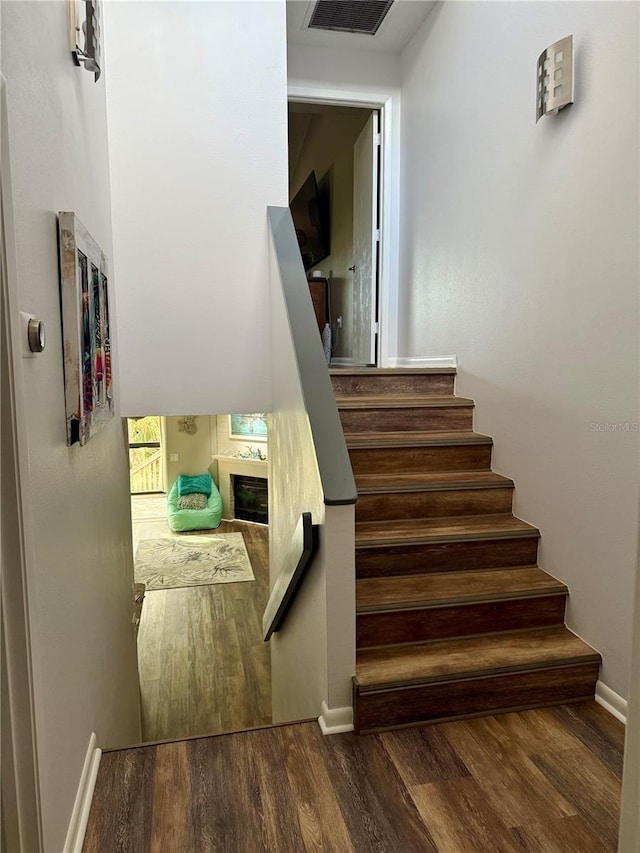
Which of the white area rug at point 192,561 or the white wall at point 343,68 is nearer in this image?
the white wall at point 343,68

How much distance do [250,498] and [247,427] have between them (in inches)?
48.6

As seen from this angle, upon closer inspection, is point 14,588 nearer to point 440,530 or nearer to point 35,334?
point 35,334

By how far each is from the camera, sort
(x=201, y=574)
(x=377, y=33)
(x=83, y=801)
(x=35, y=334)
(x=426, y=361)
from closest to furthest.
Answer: (x=35, y=334)
(x=83, y=801)
(x=426, y=361)
(x=377, y=33)
(x=201, y=574)

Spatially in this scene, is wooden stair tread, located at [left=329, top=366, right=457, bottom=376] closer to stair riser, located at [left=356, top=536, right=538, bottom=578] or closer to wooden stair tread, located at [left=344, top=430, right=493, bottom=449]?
wooden stair tread, located at [left=344, top=430, right=493, bottom=449]

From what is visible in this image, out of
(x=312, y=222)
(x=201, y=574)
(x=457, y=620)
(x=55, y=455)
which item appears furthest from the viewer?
(x=201, y=574)

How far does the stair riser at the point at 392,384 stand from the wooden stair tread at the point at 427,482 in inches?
29.4

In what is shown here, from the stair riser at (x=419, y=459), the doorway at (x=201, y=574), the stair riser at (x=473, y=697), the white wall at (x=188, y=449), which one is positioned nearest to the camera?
the stair riser at (x=473, y=697)

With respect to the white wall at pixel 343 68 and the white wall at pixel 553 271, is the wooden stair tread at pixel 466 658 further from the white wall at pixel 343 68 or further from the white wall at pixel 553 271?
the white wall at pixel 343 68

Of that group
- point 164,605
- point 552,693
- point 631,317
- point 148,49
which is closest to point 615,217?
point 631,317

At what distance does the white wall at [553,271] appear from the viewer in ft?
7.06

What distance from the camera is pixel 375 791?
5.93 ft

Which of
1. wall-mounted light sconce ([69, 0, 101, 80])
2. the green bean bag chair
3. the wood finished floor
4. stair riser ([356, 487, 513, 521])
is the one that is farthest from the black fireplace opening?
wall-mounted light sconce ([69, 0, 101, 80])

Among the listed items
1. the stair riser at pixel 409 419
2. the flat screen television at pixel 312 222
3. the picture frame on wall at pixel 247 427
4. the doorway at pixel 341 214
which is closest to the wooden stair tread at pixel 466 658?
the stair riser at pixel 409 419

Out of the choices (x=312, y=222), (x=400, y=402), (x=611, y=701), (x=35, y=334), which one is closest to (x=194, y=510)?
(x=312, y=222)
